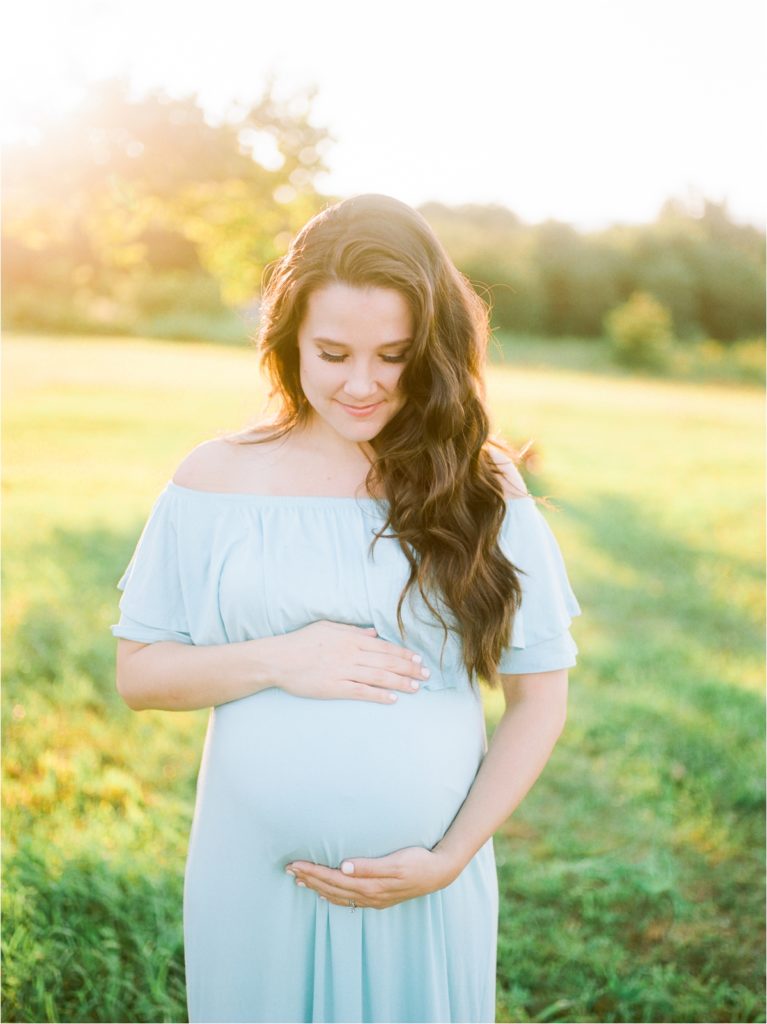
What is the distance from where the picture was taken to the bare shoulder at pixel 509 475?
1.86 meters

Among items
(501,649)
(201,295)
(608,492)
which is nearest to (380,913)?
(501,649)

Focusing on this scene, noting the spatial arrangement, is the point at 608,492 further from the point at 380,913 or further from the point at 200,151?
the point at 380,913

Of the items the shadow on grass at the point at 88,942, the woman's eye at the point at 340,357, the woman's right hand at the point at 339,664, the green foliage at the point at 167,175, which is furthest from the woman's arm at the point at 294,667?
the green foliage at the point at 167,175

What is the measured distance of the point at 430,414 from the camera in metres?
1.82

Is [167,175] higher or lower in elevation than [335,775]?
higher

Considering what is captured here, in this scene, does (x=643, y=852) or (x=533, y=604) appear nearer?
(x=533, y=604)

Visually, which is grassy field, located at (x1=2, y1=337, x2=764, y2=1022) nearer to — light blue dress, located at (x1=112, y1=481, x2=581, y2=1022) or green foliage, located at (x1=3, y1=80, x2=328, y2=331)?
light blue dress, located at (x1=112, y1=481, x2=581, y2=1022)

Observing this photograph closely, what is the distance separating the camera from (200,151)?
537 cm

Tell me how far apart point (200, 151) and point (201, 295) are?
2497cm

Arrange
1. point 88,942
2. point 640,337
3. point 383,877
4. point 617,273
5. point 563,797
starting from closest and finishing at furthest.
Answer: point 383,877 < point 88,942 < point 563,797 < point 640,337 < point 617,273

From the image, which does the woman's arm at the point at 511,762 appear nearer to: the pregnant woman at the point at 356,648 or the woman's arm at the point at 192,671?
the pregnant woman at the point at 356,648

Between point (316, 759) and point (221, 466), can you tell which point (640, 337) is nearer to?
point (221, 466)

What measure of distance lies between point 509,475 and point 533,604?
0.27 metres

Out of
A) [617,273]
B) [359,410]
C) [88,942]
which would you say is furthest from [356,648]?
[617,273]
